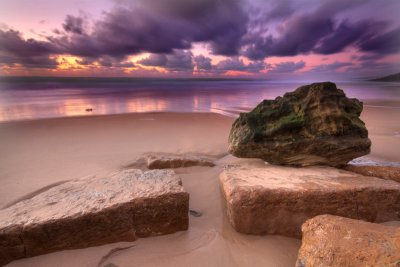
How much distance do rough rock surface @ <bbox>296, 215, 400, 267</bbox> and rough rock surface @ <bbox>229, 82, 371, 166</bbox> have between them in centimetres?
147

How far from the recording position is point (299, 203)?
2.34 metres

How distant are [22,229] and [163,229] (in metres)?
1.12

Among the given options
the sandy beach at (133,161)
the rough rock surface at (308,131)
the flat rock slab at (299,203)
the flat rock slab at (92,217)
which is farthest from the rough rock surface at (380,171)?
the flat rock slab at (92,217)

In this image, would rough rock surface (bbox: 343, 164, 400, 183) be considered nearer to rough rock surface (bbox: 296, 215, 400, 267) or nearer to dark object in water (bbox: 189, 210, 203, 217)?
rough rock surface (bbox: 296, 215, 400, 267)

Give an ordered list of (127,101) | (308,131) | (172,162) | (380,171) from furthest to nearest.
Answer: (127,101), (172,162), (308,131), (380,171)

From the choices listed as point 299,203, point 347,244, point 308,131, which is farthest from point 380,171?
point 347,244

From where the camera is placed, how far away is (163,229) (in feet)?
7.57

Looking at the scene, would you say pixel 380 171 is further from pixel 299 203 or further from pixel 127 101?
pixel 127 101

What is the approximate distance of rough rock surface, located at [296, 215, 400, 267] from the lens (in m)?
1.40

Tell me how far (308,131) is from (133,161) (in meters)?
2.85

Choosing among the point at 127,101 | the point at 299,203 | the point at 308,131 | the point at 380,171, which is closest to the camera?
the point at 299,203

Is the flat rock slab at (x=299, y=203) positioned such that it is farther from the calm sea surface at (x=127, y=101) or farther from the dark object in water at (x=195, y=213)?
the calm sea surface at (x=127, y=101)

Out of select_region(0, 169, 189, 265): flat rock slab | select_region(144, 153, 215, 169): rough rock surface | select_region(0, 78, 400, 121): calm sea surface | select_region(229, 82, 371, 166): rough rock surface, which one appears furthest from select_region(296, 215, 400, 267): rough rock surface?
select_region(0, 78, 400, 121): calm sea surface

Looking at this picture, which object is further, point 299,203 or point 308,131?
point 308,131
